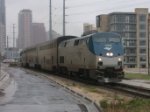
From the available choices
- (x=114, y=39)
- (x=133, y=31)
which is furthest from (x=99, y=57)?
(x=133, y=31)

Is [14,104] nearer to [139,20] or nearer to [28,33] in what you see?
[139,20]

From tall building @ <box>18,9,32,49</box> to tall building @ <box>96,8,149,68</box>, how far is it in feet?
206

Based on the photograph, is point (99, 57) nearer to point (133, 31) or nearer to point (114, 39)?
point (114, 39)

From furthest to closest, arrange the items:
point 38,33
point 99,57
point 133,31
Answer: point 38,33
point 133,31
point 99,57

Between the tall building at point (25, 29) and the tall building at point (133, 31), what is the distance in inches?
2470

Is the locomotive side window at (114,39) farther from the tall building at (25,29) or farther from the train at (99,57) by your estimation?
the tall building at (25,29)

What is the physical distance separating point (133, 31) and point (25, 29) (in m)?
69.7

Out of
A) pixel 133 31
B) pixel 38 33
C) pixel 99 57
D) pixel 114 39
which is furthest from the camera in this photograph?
pixel 38 33

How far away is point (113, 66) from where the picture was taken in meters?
23.2

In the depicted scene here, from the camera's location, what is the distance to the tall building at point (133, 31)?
326 feet

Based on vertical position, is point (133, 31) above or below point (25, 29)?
below

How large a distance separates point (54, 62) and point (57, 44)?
2.25 m

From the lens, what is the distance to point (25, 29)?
515 feet

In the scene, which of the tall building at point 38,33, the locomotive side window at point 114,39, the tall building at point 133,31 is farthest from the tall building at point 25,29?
the locomotive side window at point 114,39
